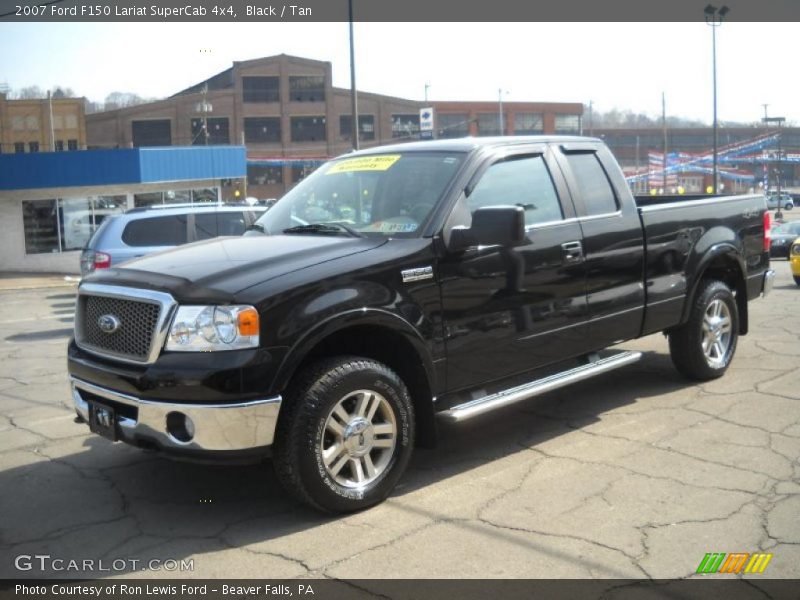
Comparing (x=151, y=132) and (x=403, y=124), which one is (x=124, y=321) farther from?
(x=403, y=124)

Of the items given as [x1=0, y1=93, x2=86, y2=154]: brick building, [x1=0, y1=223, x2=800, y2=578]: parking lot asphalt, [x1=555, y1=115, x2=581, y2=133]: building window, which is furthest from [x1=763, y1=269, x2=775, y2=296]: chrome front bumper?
[x1=0, y1=93, x2=86, y2=154]: brick building

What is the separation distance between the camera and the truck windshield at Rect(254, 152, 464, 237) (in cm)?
504

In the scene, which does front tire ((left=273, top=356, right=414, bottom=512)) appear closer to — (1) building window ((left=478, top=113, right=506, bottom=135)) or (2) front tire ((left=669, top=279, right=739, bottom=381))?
(2) front tire ((left=669, top=279, right=739, bottom=381))

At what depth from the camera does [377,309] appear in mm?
4422

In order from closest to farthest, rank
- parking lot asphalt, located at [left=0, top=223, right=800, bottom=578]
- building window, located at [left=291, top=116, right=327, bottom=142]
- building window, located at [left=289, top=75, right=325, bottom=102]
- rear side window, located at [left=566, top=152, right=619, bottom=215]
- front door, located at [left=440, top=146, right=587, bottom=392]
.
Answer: parking lot asphalt, located at [left=0, top=223, right=800, bottom=578] → front door, located at [left=440, top=146, right=587, bottom=392] → rear side window, located at [left=566, top=152, right=619, bottom=215] → building window, located at [left=291, top=116, right=327, bottom=142] → building window, located at [left=289, top=75, right=325, bottom=102]

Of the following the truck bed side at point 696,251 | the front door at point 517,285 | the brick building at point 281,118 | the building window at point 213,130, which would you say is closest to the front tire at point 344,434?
the front door at point 517,285

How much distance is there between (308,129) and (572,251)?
7459 centimetres

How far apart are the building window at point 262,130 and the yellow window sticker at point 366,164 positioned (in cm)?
7316

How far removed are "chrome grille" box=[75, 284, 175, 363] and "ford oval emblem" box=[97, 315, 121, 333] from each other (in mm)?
12

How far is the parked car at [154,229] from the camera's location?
12.8 metres

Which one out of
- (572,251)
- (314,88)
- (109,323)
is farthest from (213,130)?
(109,323)

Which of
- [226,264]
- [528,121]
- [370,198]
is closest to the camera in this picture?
[226,264]

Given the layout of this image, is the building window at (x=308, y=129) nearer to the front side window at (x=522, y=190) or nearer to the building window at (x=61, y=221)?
the building window at (x=61, y=221)

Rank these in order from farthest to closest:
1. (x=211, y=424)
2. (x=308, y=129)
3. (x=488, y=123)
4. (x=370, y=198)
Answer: (x=308, y=129)
(x=488, y=123)
(x=370, y=198)
(x=211, y=424)
